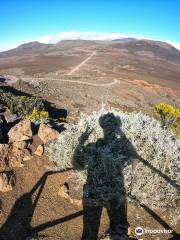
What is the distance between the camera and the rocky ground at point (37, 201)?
617 cm

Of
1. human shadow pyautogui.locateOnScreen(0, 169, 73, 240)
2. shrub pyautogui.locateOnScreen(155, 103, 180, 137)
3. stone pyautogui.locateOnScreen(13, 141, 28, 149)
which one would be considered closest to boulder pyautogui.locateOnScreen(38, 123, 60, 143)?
stone pyautogui.locateOnScreen(13, 141, 28, 149)

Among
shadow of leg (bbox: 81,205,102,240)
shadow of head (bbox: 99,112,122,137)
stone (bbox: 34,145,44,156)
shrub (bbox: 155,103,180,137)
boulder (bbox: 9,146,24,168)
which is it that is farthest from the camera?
shrub (bbox: 155,103,180,137)

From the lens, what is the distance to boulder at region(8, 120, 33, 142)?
8.53 m

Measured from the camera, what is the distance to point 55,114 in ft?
79.0

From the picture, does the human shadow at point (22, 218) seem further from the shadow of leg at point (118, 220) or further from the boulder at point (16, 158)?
the shadow of leg at point (118, 220)

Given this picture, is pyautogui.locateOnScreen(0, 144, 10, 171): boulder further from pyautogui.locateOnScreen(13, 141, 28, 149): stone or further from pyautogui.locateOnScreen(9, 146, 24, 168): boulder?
pyautogui.locateOnScreen(13, 141, 28, 149): stone

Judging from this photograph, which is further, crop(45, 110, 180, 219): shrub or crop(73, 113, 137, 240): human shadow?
crop(45, 110, 180, 219): shrub

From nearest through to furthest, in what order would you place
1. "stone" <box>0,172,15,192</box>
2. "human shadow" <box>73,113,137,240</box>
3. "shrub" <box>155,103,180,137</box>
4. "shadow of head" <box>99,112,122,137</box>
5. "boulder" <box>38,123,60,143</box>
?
"human shadow" <box>73,113,137,240</box> < "stone" <box>0,172,15,192</box> < "shadow of head" <box>99,112,122,137</box> < "boulder" <box>38,123,60,143</box> < "shrub" <box>155,103,180,137</box>

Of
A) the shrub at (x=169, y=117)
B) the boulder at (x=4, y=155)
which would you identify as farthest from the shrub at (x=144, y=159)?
the shrub at (x=169, y=117)

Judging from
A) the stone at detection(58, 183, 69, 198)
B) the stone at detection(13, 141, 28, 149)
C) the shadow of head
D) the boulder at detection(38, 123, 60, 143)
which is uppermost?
the shadow of head

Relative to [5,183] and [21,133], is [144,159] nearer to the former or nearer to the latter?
[5,183]

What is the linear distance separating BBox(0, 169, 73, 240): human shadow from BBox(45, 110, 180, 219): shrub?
44.5 inches

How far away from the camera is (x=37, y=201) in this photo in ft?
22.6

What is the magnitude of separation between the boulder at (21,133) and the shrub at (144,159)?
731 millimetres
